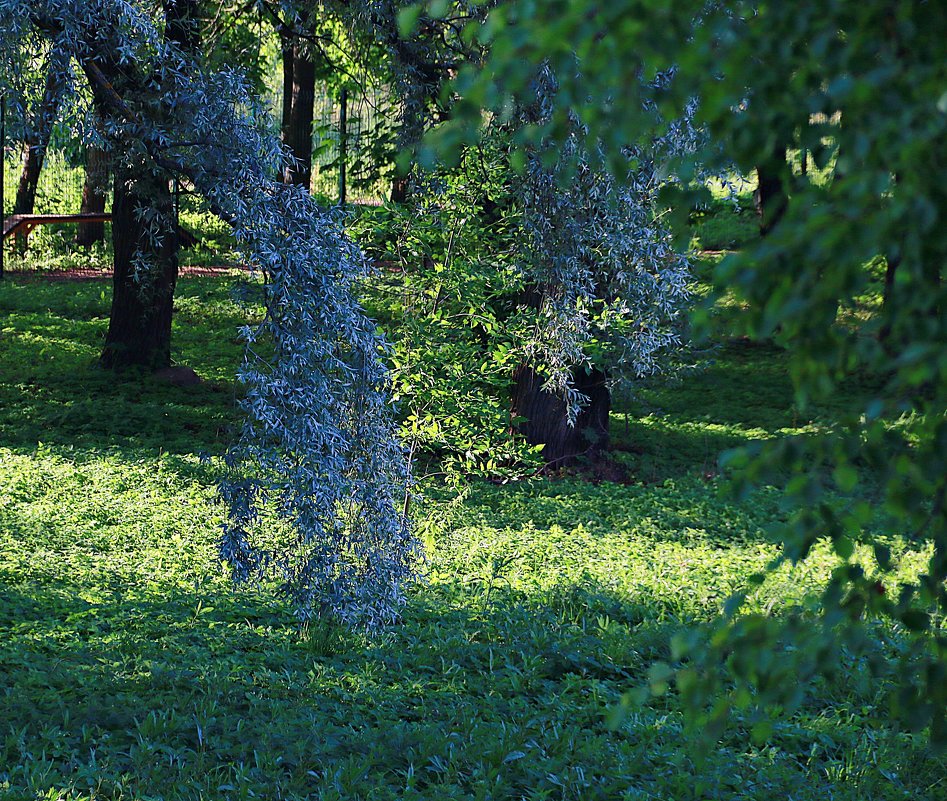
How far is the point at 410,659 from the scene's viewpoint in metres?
5.40

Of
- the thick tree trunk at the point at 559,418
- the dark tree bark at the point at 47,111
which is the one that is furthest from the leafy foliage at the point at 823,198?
the thick tree trunk at the point at 559,418

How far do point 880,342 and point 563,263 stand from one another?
557 cm

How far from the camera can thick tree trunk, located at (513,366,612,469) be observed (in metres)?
10.8

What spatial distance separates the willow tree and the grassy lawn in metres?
0.45

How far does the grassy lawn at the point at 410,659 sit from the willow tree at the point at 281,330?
0.45m

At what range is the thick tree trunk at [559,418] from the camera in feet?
35.4

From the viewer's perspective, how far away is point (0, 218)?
17312 millimetres

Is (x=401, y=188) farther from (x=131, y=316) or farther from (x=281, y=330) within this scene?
(x=281, y=330)

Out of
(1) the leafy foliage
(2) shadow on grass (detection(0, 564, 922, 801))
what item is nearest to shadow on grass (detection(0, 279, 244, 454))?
(2) shadow on grass (detection(0, 564, 922, 801))

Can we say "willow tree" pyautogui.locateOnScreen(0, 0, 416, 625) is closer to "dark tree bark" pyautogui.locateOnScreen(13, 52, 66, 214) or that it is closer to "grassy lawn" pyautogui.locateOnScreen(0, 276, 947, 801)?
"dark tree bark" pyautogui.locateOnScreen(13, 52, 66, 214)

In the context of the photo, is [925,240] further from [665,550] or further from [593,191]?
[665,550]

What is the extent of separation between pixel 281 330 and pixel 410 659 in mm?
2035

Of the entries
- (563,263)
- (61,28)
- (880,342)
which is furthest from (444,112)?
(880,342)

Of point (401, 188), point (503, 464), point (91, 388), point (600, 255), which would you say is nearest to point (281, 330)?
point (600, 255)
